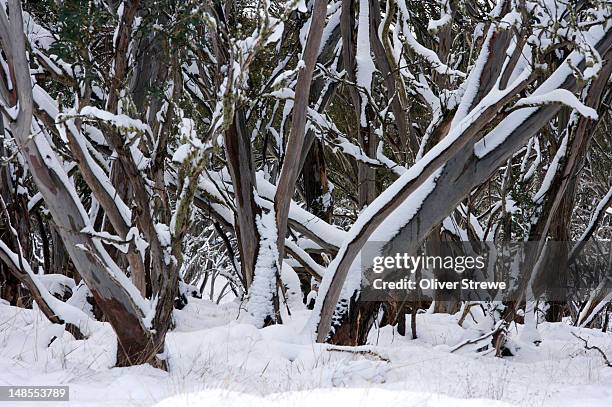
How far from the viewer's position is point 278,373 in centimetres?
479

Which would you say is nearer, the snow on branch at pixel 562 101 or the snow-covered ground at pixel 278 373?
the snow-covered ground at pixel 278 373

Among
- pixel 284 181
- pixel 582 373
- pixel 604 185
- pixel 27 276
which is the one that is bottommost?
pixel 582 373

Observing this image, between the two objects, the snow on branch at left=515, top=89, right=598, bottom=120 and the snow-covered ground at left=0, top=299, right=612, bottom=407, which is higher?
the snow on branch at left=515, top=89, right=598, bottom=120

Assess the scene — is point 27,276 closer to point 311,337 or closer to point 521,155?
point 311,337

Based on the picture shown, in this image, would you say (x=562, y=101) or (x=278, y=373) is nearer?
(x=278, y=373)

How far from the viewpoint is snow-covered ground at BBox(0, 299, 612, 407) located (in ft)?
11.7

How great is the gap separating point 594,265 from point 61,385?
451 inches

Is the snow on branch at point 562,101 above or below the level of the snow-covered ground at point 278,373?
above

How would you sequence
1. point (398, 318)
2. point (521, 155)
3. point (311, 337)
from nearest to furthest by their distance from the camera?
point (311, 337) → point (398, 318) → point (521, 155)

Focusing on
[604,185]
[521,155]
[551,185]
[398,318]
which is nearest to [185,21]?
[551,185]

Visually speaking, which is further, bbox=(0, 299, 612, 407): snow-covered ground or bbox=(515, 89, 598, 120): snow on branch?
bbox=(515, 89, 598, 120): snow on branch

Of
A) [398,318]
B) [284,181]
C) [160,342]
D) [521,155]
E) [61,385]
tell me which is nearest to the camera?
[61,385]

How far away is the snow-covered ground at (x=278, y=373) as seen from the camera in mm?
3568

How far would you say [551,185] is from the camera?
6965mm
